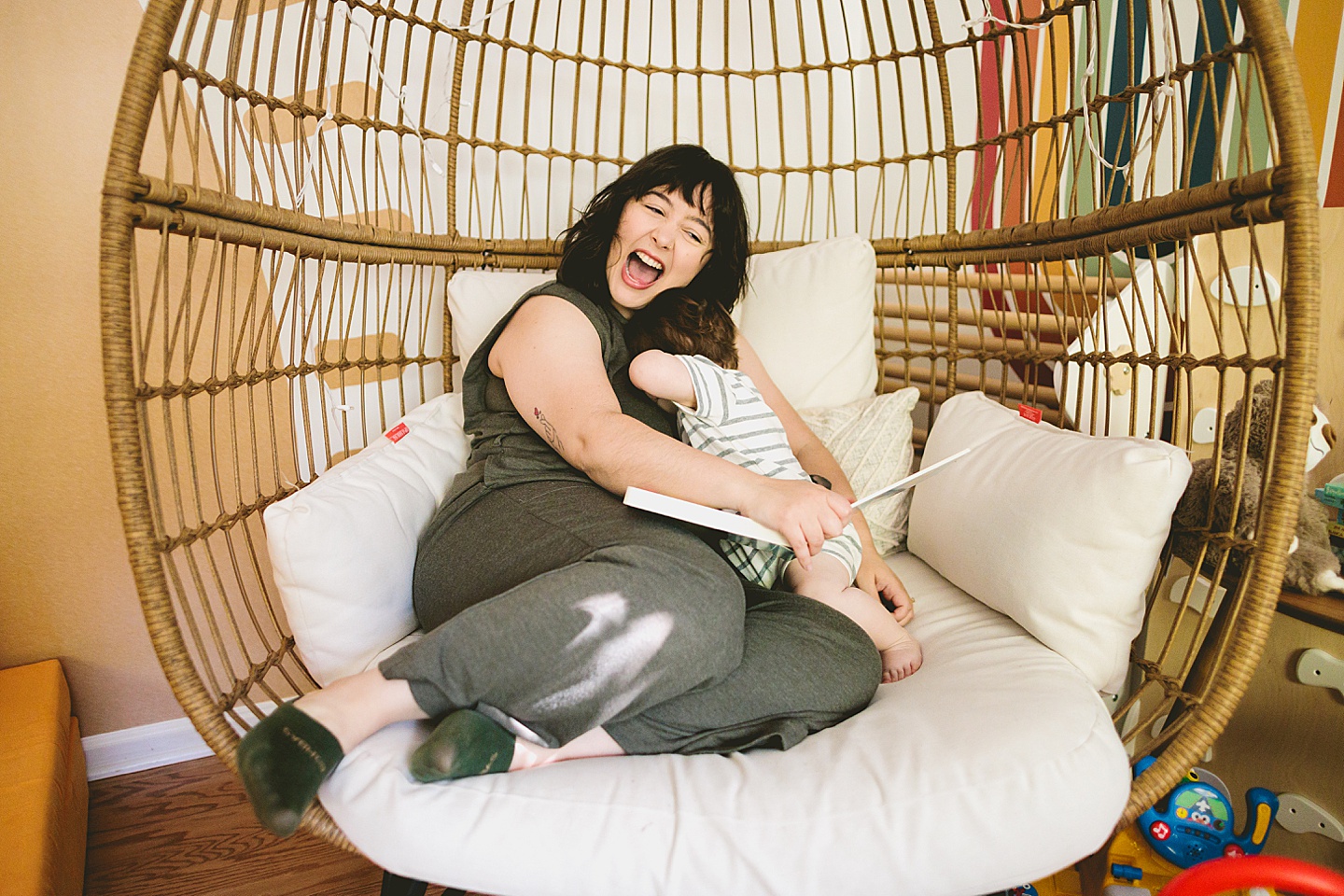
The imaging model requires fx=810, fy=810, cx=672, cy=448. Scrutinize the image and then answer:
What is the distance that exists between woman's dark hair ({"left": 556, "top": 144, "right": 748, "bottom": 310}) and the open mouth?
0.15 ft

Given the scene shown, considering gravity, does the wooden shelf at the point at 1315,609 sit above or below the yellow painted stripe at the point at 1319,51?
below

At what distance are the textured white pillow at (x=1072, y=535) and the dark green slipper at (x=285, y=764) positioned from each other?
79 centimetres

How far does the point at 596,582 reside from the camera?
0.79m

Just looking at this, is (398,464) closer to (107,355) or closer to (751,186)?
(107,355)

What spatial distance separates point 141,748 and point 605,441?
124 centimetres

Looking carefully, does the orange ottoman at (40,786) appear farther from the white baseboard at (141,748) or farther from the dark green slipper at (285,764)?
the dark green slipper at (285,764)

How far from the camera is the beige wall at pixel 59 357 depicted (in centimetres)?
134

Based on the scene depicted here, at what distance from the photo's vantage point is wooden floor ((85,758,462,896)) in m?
1.23

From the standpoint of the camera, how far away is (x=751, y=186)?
194 cm

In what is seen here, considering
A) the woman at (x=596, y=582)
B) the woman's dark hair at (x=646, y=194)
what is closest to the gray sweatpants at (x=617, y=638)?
the woman at (x=596, y=582)

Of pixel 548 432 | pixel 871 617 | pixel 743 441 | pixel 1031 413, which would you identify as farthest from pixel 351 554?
pixel 1031 413

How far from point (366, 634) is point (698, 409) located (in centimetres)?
51

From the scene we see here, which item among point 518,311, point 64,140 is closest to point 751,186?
point 518,311

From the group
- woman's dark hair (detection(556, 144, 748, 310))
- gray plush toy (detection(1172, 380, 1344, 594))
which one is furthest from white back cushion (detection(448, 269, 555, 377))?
gray plush toy (detection(1172, 380, 1344, 594))
